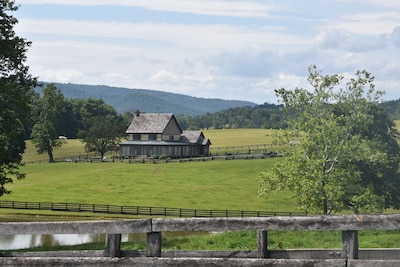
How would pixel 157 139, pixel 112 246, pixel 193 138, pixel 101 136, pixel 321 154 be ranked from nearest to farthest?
pixel 112 246
pixel 321 154
pixel 157 139
pixel 101 136
pixel 193 138

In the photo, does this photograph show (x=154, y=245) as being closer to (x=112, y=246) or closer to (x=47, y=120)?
(x=112, y=246)

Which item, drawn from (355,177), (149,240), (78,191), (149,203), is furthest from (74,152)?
(149,240)

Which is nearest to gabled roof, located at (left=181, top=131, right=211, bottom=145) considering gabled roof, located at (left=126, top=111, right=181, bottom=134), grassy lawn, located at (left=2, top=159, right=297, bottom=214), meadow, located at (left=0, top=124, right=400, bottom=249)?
gabled roof, located at (left=126, top=111, right=181, bottom=134)

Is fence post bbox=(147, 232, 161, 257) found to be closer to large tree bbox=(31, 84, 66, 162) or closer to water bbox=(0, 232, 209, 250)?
water bbox=(0, 232, 209, 250)

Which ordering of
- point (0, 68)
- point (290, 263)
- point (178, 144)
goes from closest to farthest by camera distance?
point (290, 263) → point (0, 68) → point (178, 144)

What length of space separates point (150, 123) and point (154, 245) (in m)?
117

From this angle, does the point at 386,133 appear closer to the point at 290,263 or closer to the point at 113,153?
the point at 290,263

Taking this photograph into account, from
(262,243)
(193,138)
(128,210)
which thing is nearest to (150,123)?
(193,138)

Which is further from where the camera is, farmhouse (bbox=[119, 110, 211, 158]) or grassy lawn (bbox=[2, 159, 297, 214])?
farmhouse (bbox=[119, 110, 211, 158])

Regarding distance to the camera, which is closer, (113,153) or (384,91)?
(384,91)

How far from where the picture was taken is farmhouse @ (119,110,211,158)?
118875 mm

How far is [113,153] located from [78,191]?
6131 cm

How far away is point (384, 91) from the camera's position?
155 ft

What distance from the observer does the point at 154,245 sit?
732cm
